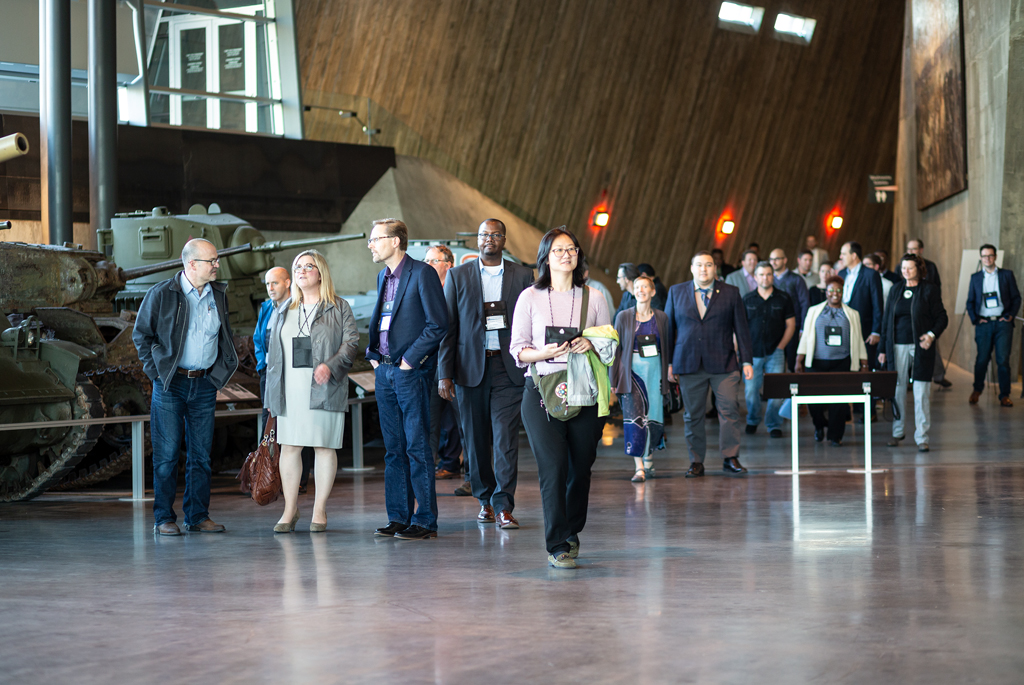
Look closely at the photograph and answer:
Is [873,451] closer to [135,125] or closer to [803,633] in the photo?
[803,633]

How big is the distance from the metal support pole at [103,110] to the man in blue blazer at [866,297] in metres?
9.37

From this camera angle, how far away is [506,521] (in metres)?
6.19

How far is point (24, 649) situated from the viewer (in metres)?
3.81

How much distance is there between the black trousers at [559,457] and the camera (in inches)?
195

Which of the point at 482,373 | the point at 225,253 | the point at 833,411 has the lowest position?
the point at 833,411

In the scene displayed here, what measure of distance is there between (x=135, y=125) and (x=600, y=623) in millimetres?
14814

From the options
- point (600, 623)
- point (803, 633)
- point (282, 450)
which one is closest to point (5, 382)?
point (282, 450)

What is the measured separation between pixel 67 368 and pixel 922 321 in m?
6.65

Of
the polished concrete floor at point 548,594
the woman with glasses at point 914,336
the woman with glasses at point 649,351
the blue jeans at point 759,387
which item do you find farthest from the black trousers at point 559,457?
the blue jeans at point 759,387

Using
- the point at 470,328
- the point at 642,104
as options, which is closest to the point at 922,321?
the point at 470,328

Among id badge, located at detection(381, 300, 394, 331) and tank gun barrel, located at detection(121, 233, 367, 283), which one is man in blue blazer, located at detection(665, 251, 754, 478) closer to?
id badge, located at detection(381, 300, 394, 331)

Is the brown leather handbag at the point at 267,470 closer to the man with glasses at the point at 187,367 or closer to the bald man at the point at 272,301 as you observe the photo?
the man with glasses at the point at 187,367

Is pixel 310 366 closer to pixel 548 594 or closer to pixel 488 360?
pixel 488 360

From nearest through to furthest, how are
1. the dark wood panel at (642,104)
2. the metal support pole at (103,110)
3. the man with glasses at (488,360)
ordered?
the man with glasses at (488,360)
the metal support pole at (103,110)
the dark wood panel at (642,104)
